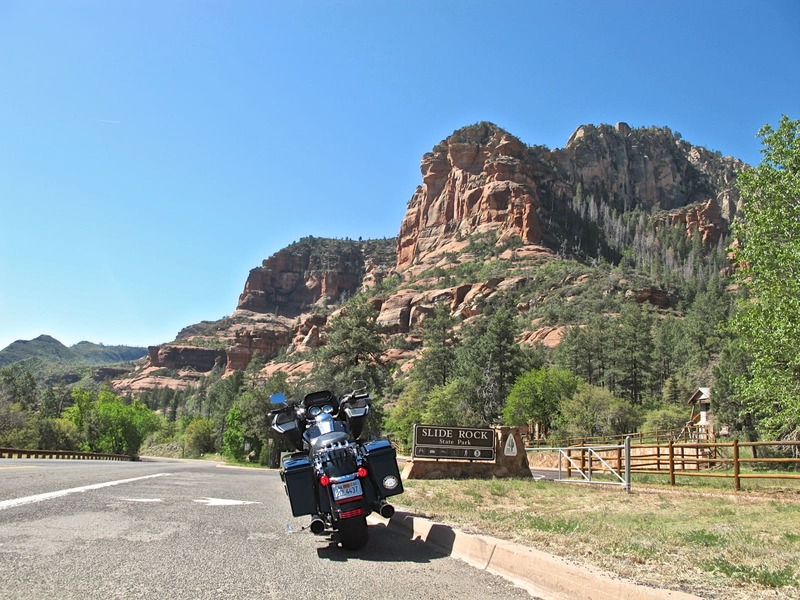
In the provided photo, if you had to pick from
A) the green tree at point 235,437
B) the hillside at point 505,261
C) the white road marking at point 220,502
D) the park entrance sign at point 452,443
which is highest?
the hillside at point 505,261

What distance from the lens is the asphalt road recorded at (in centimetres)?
436

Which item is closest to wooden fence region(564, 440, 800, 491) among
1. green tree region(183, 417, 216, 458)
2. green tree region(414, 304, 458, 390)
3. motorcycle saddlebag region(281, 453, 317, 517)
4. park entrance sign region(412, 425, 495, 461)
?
park entrance sign region(412, 425, 495, 461)

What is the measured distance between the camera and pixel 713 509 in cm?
1002

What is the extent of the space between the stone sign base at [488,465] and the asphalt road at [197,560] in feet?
31.2

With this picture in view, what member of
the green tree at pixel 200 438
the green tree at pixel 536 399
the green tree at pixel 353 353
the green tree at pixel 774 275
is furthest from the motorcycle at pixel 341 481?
the green tree at pixel 200 438

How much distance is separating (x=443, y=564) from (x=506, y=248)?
14822cm

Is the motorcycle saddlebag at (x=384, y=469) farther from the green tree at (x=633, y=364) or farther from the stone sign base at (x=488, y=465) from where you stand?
the green tree at (x=633, y=364)

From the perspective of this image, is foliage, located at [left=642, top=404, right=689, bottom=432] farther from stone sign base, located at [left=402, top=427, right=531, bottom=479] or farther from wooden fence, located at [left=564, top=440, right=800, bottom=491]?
stone sign base, located at [left=402, top=427, right=531, bottom=479]

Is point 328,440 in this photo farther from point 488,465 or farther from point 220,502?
point 488,465

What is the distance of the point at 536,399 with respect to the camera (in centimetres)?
5388

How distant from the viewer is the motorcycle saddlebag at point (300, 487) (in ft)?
19.6

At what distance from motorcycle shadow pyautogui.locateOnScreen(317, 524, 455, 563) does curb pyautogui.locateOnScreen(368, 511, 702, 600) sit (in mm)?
57

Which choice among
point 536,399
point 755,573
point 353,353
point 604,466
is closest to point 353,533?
point 755,573

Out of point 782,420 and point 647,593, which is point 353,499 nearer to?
point 647,593
